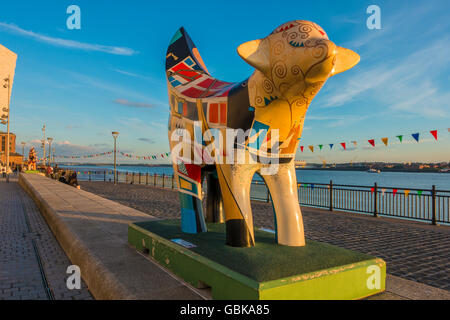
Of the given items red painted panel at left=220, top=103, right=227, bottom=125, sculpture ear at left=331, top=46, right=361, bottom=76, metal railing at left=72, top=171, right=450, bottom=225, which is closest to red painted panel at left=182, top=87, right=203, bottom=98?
red painted panel at left=220, top=103, right=227, bottom=125

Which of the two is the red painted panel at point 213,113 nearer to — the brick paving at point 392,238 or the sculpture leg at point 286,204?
the sculpture leg at point 286,204

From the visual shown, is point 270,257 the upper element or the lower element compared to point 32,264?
upper

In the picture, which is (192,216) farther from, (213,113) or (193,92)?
(193,92)

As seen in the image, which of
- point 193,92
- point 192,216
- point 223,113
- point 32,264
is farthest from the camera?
point 32,264

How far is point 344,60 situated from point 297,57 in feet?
1.58

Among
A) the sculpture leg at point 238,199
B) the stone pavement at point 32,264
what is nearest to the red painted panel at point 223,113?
the sculpture leg at point 238,199

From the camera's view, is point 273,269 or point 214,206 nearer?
point 273,269

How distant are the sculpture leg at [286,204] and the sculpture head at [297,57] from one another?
0.87 meters

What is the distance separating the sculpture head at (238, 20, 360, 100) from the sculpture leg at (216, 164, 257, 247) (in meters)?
0.87

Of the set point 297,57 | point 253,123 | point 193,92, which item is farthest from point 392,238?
point 297,57

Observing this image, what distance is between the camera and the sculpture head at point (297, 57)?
229 centimetres

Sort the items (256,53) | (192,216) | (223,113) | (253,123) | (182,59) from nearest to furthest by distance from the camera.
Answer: (256,53)
(253,123)
(223,113)
(192,216)
(182,59)

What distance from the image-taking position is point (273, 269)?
2.40 metres
